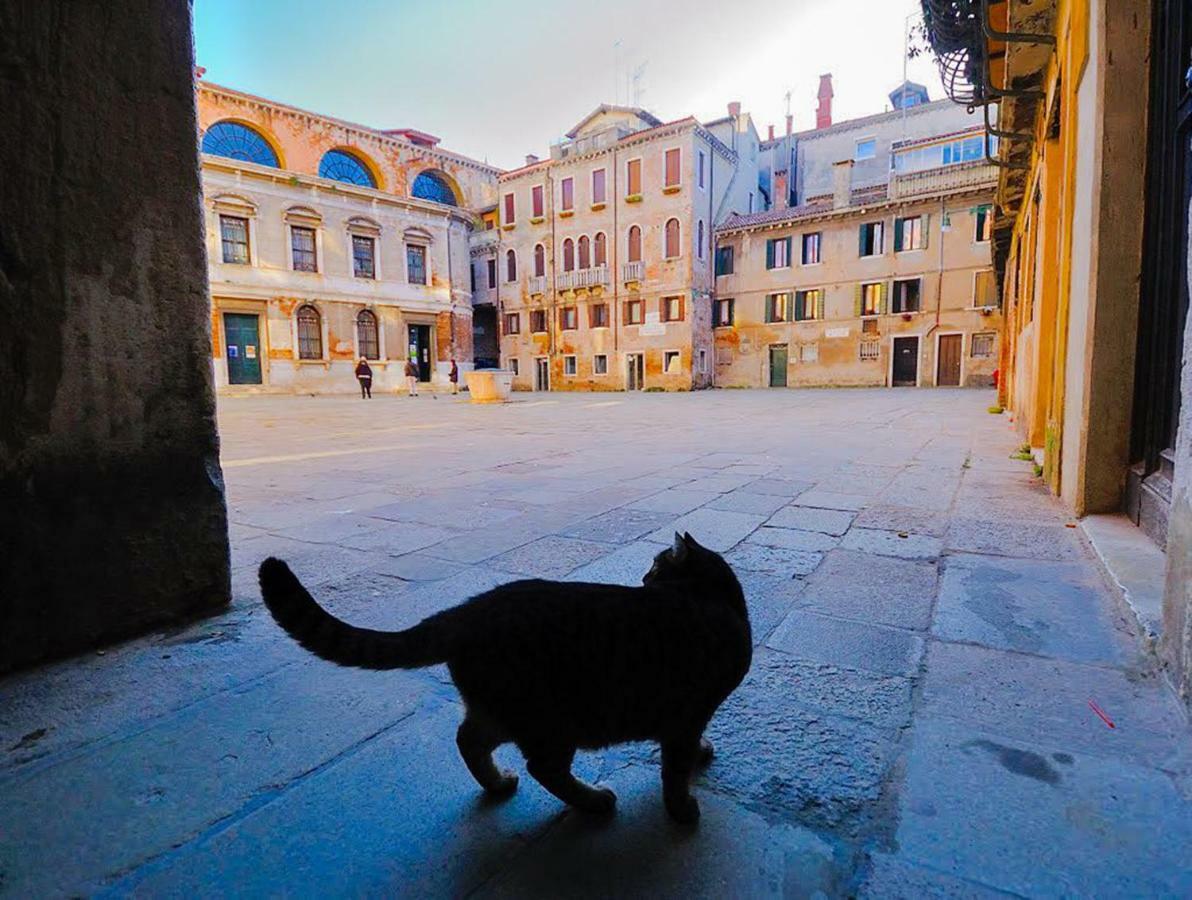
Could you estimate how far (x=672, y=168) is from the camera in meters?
27.5

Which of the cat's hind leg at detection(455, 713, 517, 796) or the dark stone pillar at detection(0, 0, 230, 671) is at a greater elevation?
the dark stone pillar at detection(0, 0, 230, 671)

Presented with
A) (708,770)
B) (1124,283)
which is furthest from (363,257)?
(708,770)

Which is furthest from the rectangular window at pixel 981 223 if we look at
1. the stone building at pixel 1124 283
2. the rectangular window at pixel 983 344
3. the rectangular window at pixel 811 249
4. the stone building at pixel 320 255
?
the stone building at pixel 1124 283

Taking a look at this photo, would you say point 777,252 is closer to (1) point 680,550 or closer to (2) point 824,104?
(2) point 824,104

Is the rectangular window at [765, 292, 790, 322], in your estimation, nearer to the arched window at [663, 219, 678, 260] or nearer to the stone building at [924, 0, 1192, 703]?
the arched window at [663, 219, 678, 260]

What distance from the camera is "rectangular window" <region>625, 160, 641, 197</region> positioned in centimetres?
2844

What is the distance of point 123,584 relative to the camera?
2.11 metres

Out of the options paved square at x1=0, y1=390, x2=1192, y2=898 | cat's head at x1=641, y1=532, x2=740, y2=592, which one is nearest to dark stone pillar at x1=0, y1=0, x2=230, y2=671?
paved square at x1=0, y1=390, x2=1192, y2=898

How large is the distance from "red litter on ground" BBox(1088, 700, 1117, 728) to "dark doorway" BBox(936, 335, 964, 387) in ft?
90.3

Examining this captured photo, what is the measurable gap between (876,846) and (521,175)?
113 feet

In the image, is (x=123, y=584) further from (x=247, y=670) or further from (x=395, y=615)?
(x=395, y=615)

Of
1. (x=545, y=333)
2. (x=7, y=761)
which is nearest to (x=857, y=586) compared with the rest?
(x=7, y=761)

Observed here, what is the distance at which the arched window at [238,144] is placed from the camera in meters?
25.4

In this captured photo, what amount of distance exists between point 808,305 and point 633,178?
9.82 metres
